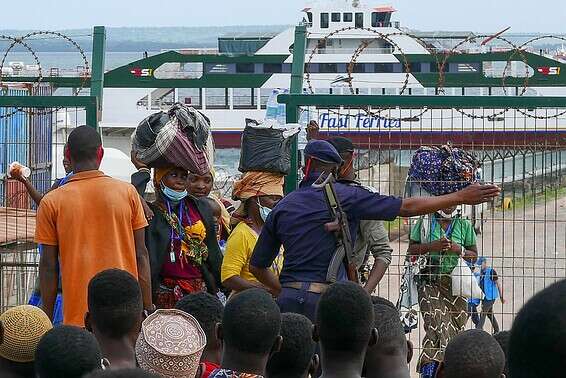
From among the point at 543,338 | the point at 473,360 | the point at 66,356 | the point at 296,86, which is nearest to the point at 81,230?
the point at 66,356

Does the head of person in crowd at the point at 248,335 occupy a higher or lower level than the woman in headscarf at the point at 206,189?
lower

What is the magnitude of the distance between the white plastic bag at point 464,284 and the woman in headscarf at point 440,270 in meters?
0.04

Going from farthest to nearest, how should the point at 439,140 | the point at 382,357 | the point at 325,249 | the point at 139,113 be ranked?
the point at 139,113
the point at 439,140
the point at 325,249
the point at 382,357

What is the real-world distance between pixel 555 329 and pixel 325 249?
4.06 m

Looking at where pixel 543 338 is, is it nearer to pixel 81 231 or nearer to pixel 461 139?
pixel 81 231

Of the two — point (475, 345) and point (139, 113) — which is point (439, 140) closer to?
point (475, 345)

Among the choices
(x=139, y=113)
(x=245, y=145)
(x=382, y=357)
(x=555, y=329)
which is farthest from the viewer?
(x=139, y=113)

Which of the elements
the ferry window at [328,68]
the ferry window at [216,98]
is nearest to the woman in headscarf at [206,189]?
the ferry window at [216,98]

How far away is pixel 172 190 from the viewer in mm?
6375

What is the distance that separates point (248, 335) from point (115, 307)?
706 mm

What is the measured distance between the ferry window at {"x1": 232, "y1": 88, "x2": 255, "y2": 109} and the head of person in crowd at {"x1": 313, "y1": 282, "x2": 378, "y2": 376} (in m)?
47.0

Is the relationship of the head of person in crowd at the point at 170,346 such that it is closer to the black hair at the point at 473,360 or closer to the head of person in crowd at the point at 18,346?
the head of person in crowd at the point at 18,346

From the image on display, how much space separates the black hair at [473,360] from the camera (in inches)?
159

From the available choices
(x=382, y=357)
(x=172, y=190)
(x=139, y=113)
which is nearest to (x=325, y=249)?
(x=172, y=190)
